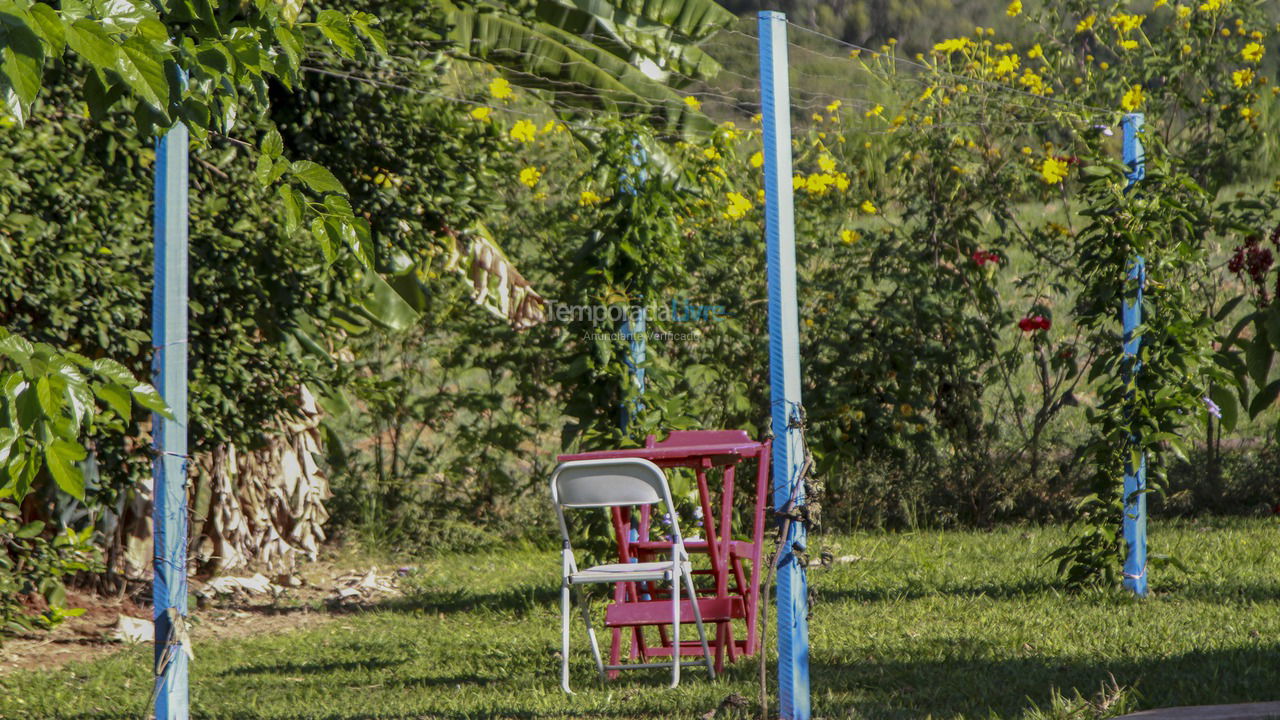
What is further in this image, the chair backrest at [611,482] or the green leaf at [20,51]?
the chair backrest at [611,482]

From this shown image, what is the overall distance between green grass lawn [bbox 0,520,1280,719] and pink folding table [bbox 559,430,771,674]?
20 cm

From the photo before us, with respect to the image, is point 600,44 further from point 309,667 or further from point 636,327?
point 309,667

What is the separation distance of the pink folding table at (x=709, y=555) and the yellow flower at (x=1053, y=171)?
3.77 metres

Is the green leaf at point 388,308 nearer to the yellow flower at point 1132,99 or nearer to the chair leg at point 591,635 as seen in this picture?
the chair leg at point 591,635

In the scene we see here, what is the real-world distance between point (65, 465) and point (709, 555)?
3527 millimetres

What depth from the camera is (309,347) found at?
6992 mm

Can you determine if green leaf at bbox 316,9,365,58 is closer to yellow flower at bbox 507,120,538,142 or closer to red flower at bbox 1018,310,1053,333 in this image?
yellow flower at bbox 507,120,538,142

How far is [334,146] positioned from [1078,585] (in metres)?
4.62

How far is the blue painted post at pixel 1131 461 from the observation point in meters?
5.80

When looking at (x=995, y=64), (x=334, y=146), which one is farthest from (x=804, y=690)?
(x=995, y=64)

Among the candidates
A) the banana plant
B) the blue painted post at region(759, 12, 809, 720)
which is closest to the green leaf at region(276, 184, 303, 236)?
the blue painted post at region(759, 12, 809, 720)

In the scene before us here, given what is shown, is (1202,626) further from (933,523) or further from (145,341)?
(145,341)

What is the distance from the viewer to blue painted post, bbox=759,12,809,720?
12.0ft

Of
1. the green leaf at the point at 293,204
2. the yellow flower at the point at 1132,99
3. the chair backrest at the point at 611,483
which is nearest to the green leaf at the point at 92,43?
the green leaf at the point at 293,204
